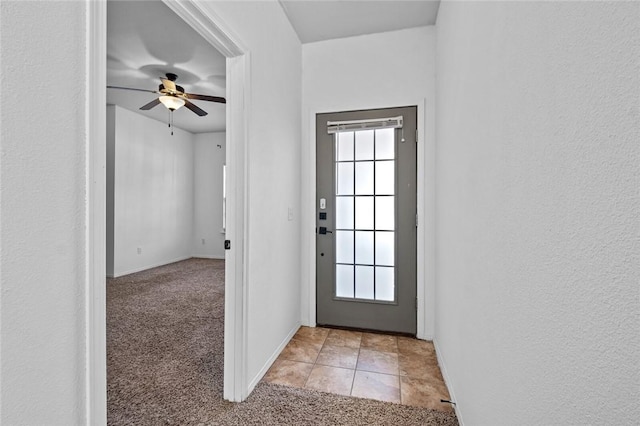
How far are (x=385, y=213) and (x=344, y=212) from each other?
382 mm

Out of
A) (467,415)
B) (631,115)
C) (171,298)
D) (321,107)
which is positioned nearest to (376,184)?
(321,107)

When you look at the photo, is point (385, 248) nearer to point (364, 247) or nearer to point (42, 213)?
point (364, 247)

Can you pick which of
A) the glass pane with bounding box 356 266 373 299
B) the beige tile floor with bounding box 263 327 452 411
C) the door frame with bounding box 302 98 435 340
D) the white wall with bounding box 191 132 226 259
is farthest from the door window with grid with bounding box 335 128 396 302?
the white wall with bounding box 191 132 226 259

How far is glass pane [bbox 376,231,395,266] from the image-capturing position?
109 inches

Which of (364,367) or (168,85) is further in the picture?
(168,85)

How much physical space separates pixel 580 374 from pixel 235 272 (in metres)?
1.56

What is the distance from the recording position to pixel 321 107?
113 inches

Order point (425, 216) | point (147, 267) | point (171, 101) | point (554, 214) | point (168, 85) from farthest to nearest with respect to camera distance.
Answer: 1. point (147, 267)
2. point (171, 101)
3. point (168, 85)
4. point (425, 216)
5. point (554, 214)

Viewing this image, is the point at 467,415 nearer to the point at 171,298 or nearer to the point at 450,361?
the point at 450,361

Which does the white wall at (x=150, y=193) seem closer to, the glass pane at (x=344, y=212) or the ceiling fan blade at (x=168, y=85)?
the ceiling fan blade at (x=168, y=85)

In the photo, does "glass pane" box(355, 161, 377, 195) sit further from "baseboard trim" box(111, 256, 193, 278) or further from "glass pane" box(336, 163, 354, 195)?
"baseboard trim" box(111, 256, 193, 278)

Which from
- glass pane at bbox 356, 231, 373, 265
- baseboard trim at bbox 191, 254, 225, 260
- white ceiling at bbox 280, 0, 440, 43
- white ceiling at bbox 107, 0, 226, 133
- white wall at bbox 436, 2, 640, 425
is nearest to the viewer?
white wall at bbox 436, 2, 640, 425

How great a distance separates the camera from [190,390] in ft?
6.16

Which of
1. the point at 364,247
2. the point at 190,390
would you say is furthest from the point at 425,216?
the point at 190,390
